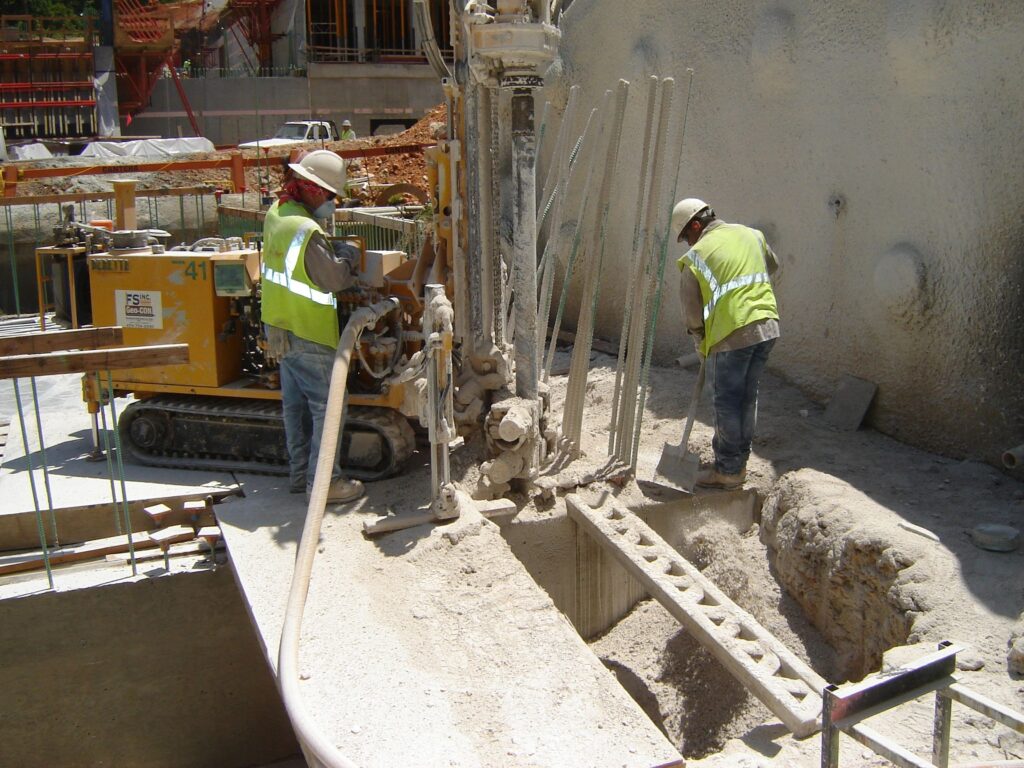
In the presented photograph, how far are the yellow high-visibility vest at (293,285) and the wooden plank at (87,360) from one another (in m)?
0.60

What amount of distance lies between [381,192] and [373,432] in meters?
7.25

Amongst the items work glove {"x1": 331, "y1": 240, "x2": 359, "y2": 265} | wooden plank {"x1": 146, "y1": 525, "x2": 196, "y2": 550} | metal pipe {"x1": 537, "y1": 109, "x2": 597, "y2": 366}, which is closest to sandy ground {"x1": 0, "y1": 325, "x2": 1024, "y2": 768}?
wooden plank {"x1": 146, "y1": 525, "x2": 196, "y2": 550}

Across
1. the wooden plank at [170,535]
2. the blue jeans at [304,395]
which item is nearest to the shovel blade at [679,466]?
the blue jeans at [304,395]

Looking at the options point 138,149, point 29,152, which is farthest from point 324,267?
point 29,152

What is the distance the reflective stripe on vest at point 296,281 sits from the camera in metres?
4.93

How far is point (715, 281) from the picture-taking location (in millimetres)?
5441

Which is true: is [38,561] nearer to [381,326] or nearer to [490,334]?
[381,326]

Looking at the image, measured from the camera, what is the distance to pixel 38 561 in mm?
5172

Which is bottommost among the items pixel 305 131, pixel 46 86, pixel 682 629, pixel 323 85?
pixel 682 629

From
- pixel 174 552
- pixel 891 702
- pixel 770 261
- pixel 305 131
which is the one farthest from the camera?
pixel 305 131

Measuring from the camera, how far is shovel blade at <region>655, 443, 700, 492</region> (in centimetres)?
568

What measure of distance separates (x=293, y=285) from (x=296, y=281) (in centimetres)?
3

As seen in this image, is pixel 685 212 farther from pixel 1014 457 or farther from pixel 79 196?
pixel 79 196

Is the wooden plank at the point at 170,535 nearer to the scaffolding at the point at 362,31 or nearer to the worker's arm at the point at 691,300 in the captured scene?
the worker's arm at the point at 691,300
